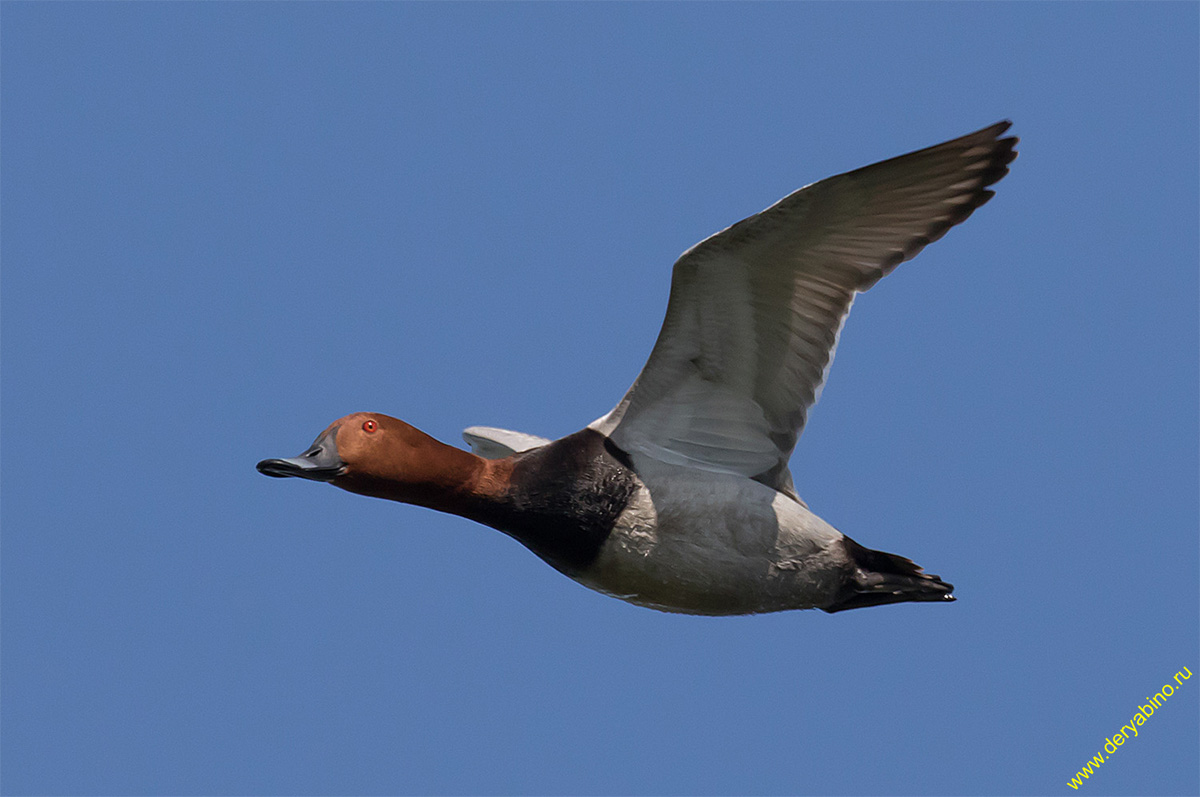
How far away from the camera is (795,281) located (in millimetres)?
6035

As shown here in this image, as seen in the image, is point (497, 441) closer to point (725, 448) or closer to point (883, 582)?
point (725, 448)

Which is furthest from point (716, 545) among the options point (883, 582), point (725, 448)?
point (883, 582)

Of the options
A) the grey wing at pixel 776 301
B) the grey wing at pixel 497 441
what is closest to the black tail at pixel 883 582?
the grey wing at pixel 776 301

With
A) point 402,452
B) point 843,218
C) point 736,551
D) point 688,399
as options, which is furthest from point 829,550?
point 402,452

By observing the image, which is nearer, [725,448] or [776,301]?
[776,301]

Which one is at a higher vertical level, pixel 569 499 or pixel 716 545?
pixel 569 499

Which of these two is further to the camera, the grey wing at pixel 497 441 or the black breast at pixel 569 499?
the grey wing at pixel 497 441

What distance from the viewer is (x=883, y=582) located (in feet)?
20.9

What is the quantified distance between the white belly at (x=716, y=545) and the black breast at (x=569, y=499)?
75 millimetres

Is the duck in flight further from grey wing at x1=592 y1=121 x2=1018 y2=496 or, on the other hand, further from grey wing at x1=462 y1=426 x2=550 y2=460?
grey wing at x1=462 y1=426 x2=550 y2=460

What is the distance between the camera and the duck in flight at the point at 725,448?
19.1 ft

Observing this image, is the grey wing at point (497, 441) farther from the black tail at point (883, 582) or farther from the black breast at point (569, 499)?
the black tail at point (883, 582)

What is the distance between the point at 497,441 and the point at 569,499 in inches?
58.9

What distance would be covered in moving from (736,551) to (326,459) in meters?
2.03
